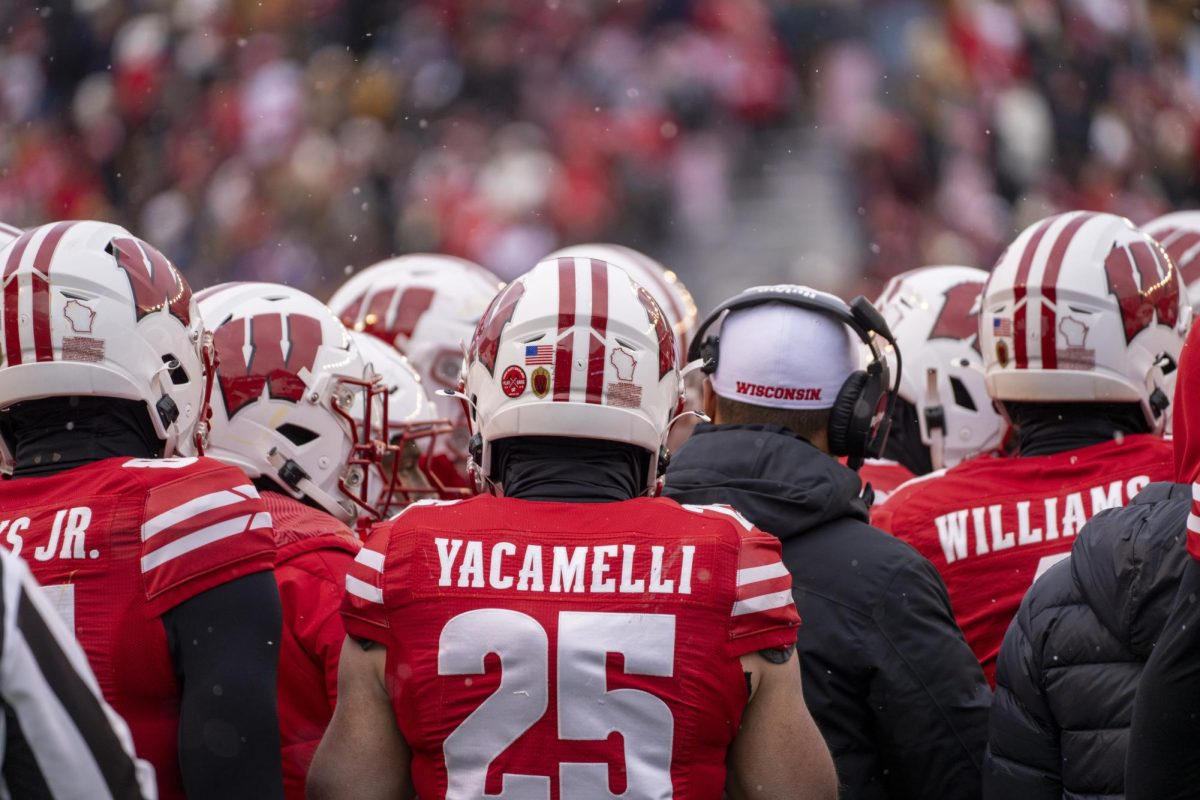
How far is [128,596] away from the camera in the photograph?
270 centimetres

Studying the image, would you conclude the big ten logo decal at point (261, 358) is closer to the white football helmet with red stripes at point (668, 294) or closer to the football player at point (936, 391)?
the football player at point (936, 391)

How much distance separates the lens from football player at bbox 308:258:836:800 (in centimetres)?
254

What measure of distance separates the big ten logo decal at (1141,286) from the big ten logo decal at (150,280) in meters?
2.32

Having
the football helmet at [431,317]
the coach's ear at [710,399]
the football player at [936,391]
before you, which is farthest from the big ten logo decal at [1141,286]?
the football helmet at [431,317]

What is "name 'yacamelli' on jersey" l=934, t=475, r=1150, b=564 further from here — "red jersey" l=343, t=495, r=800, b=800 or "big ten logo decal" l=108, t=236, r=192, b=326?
"big ten logo decal" l=108, t=236, r=192, b=326

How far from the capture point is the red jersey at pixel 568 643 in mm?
2541

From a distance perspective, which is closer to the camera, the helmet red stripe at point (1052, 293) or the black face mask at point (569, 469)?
the black face mask at point (569, 469)

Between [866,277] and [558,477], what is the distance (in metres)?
9.68

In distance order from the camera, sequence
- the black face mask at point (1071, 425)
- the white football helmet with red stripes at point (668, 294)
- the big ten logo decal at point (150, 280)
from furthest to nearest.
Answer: the white football helmet with red stripes at point (668, 294), the black face mask at point (1071, 425), the big ten logo decal at point (150, 280)

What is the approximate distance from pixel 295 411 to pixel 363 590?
1.38 m

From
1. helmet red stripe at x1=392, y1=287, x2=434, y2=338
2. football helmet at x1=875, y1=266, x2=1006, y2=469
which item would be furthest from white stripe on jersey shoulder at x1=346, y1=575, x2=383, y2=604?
helmet red stripe at x1=392, y1=287, x2=434, y2=338

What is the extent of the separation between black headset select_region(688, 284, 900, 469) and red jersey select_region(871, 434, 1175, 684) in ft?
0.85

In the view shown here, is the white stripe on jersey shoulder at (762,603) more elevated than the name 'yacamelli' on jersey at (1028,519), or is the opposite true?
the white stripe on jersey shoulder at (762,603)

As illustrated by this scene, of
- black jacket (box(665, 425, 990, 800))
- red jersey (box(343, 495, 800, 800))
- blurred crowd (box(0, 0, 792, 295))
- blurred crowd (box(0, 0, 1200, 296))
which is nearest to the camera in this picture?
red jersey (box(343, 495, 800, 800))
